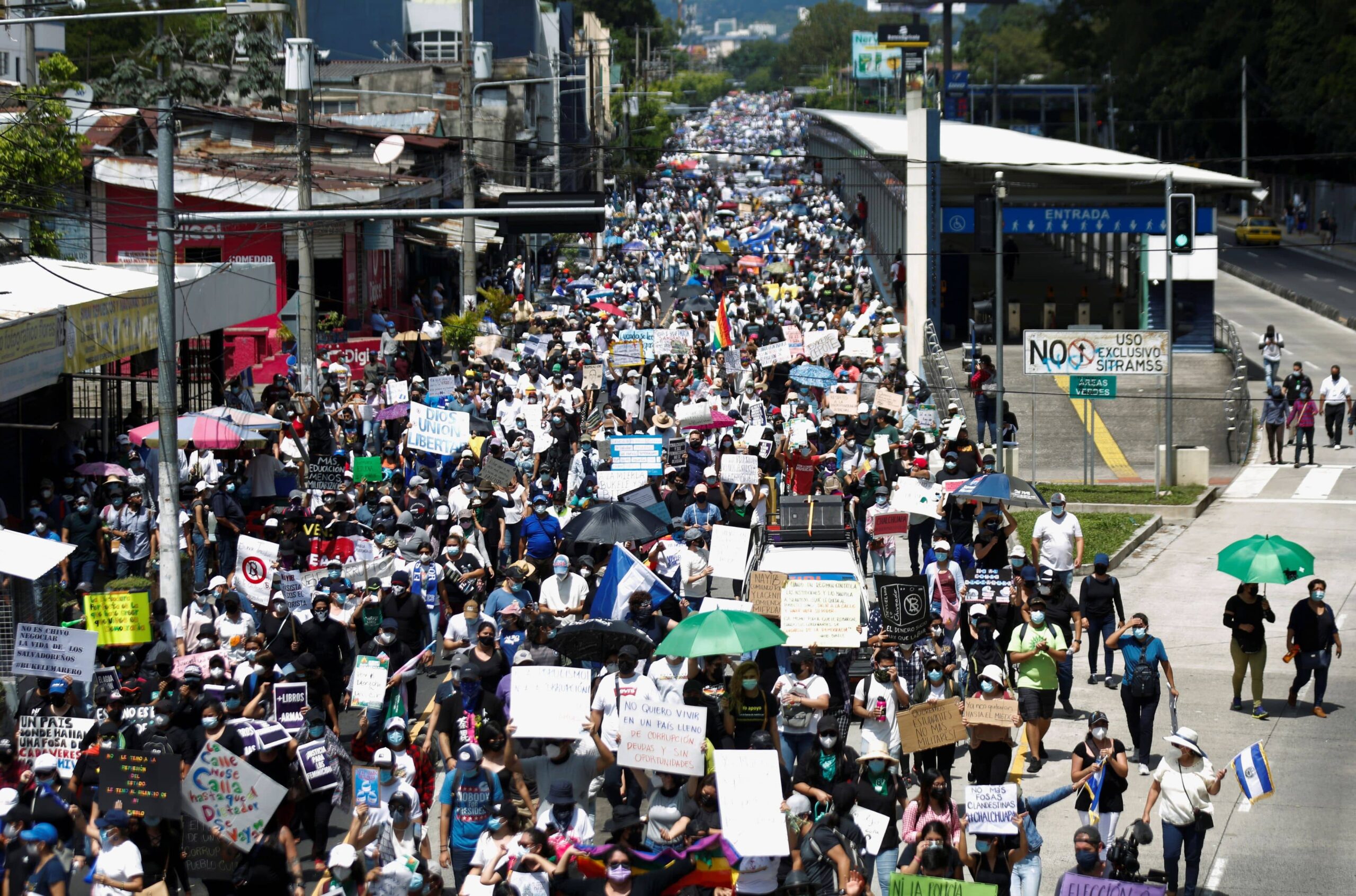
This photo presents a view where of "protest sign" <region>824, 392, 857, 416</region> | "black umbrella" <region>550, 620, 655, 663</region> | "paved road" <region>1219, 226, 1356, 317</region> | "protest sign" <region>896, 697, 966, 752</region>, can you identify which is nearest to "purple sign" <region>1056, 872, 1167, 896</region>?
"protest sign" <region>896, 697, 966, 752</region>

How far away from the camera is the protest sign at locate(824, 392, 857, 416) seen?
2455cm

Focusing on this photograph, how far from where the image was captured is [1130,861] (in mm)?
9820

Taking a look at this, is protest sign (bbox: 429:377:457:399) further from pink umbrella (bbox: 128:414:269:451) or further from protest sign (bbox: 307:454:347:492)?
protest sign (bbox: 307:454:347:492)

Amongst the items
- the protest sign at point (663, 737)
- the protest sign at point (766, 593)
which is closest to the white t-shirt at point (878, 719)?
the protest sign at point (663, 737)

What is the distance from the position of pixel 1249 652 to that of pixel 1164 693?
1.22 meters

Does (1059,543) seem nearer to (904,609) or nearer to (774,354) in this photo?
(904,609)

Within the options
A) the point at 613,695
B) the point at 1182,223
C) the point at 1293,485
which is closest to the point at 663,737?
the point at 613,695

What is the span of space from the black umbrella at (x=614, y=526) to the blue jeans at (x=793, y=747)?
4.90m

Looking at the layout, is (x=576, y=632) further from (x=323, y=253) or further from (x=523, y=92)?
(x=523, y=92)

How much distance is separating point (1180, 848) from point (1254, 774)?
0.71 m

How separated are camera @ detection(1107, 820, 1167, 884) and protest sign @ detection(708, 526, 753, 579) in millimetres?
7050

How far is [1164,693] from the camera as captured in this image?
16750mm

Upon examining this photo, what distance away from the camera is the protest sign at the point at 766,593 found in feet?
48.2

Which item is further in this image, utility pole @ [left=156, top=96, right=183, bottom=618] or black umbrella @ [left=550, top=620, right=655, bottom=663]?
utility pole @ [left=156, top=96, right=183, bottom=618]
